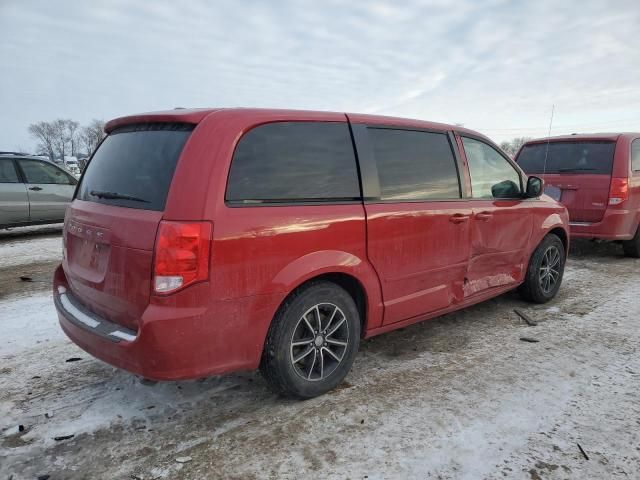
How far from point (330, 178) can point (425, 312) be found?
1356 mm

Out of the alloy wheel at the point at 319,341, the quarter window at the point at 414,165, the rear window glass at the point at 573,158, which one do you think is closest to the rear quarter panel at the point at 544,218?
the quarter window at the point at 414,165

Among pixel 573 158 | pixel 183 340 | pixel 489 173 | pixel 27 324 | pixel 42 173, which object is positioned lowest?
pixel 27 324

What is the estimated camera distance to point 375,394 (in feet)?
10.0

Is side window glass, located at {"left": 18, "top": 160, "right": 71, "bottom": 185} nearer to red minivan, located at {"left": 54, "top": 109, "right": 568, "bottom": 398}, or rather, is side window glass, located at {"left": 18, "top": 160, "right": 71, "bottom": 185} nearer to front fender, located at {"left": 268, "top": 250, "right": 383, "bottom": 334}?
red minivan, located at {"left": 54, "top": 109, "right": 568, "bottom": 398}

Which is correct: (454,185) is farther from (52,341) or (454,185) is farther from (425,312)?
(52,341)

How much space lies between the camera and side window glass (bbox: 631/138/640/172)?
6.64 meters

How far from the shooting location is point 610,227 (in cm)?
653

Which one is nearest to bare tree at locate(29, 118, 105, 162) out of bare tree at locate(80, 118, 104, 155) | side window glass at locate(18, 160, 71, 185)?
bare tree at locate(80, 118, 104, 155)

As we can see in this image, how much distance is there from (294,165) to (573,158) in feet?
Result: 18.2

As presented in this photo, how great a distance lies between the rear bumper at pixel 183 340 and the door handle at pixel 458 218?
176 cm

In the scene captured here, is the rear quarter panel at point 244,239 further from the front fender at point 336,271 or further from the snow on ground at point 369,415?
the snow on ground at point 369,415

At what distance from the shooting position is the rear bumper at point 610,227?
6511 mm

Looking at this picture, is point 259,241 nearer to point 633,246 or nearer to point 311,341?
point 311,341

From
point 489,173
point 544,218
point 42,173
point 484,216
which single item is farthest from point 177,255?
point 42,173
